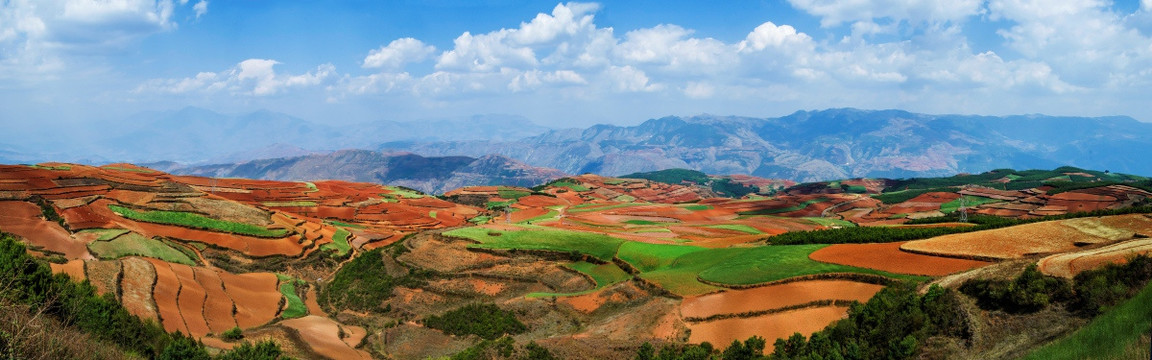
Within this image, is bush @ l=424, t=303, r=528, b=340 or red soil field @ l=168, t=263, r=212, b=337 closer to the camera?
red soil field @ l=168, t=263, r=212, b=337

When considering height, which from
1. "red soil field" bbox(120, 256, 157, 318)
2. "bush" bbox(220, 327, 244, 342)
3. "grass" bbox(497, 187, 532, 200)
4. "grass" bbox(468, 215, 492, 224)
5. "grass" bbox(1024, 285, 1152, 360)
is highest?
"grass" bbox(1024, 285, 1152, 360)

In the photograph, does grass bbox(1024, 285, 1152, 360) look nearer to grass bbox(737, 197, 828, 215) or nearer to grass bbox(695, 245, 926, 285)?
grass bbox(695, 245, 926, 285)

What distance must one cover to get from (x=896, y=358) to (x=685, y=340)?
10632mm

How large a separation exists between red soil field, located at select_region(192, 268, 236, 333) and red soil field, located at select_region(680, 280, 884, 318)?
90.6 ft

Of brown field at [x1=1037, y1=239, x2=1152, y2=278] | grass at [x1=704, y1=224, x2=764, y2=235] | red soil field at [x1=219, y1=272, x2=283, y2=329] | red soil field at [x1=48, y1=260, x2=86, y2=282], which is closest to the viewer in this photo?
brown field at [x1=1037, y1=239, x2=1152, y2=278]

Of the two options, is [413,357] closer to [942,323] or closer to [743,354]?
[743,354]

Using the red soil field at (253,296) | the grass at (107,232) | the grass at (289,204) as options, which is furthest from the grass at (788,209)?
the grass at (107,232)

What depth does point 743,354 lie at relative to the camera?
2467cm

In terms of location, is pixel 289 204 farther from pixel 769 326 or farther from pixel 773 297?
pixel 769 326

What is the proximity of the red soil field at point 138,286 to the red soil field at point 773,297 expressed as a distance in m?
28.7

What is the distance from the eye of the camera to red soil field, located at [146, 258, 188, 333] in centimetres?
3312

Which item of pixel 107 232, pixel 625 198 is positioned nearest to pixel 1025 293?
pixel 107 232

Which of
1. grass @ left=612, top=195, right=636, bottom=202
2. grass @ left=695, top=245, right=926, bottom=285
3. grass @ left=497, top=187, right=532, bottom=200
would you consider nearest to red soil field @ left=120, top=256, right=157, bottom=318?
grass @ left=695, top=245, right=926, bottom=285

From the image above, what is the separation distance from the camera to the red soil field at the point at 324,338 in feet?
103
